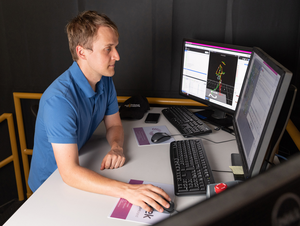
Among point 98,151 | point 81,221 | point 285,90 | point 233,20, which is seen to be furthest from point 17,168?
point 285,90

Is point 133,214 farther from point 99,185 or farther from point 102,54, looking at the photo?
point 102,54

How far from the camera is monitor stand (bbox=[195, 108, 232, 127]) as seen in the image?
1592 mm

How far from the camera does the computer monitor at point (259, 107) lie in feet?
2.22

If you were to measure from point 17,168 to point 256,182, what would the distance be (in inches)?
97.6

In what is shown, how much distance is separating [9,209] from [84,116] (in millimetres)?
1513

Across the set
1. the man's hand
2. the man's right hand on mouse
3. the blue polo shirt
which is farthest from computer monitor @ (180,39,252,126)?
the man's right hand on mouse

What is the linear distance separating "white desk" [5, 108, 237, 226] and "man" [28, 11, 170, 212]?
4cm

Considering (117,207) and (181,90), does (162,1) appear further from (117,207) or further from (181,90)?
(117,207)

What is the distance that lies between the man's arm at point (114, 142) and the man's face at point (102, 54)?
A: 300 mm

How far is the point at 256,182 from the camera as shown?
16 centimetres

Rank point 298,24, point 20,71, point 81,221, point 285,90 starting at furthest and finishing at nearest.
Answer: point 20,71, point 298,24, point 81,221, point 285,90

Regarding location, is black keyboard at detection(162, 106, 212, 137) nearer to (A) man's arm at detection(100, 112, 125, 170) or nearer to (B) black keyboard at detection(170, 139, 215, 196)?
(B) black keyboard at detection(170, 139, 215, 196)

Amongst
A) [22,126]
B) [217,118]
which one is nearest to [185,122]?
[217,118]

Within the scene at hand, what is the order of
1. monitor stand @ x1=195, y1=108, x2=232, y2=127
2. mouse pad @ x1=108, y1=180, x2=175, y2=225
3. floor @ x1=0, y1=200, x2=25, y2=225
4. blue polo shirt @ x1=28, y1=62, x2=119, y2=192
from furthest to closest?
floor @ x1=0, y1=200, x2=25, y2=225, monitor stand @ x1=195, y1=108, x2=232, y2=127, blue polo shirt @ x1=28, y1=62, x2=119, y2=192, mouse pad @ x1=108, y1=180, x2=175, y2=225
